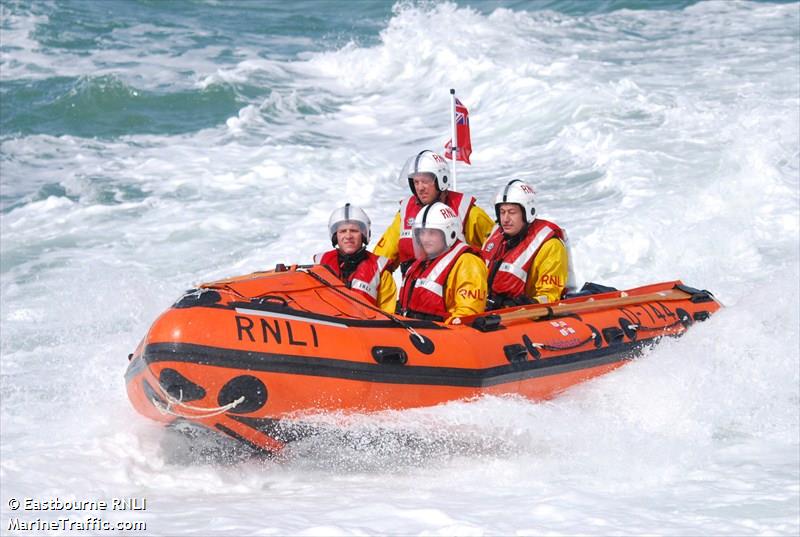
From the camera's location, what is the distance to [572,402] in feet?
19.6

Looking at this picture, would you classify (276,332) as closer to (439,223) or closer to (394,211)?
(439,223)

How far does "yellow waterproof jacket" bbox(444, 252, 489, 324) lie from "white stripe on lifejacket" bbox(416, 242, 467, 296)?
0.05 m

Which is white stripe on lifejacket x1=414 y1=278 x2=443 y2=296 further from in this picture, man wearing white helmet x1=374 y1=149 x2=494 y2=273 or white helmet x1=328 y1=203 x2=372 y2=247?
man wearing white helmet x1=374 y1=149 x2=494 y2=273

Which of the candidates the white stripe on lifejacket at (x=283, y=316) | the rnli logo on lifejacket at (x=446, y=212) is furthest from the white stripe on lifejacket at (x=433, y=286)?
the white stripe on lifejacket at (x=283, y=316)

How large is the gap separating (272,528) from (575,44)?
1404 cm

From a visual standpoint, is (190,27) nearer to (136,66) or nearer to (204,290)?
(136,66)

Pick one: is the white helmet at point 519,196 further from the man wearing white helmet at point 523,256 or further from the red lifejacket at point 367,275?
the red lifejacket at point 367,275

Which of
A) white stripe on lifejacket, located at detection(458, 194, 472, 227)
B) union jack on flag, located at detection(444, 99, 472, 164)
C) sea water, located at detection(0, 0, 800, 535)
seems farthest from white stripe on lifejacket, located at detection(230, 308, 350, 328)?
union jack on flag, located at detection(444, 99, 472, 164)

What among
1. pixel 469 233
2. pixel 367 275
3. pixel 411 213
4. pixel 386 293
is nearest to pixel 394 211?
pixel 469 233

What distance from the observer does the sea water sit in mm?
4773

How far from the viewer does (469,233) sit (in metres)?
7.07

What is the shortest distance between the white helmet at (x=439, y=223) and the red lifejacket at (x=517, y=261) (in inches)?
27.2

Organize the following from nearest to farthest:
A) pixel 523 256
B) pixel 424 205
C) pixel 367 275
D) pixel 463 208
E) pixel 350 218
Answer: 1. pixel 350 218
2. pixel 367 275
3. pixel 523 256
4. pixel 424 205
5. pixel 463 208

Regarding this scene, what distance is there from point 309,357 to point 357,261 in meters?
1.10
